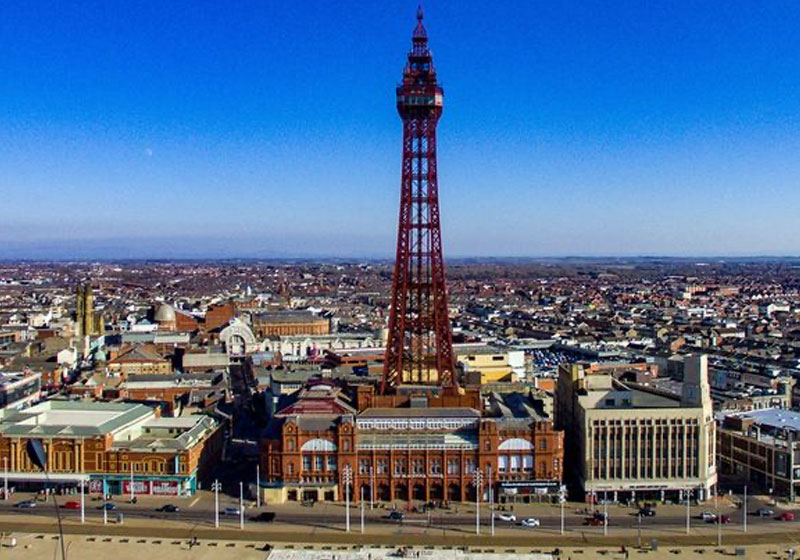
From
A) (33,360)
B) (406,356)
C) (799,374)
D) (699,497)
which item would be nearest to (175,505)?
(406,356)

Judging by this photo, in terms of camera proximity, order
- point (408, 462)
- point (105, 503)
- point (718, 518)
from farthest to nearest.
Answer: point (408, 462)
point (105, 503)
point (718, 518)

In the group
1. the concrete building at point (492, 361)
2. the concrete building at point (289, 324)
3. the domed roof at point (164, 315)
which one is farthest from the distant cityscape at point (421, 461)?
the domed roof at point (164, 315)

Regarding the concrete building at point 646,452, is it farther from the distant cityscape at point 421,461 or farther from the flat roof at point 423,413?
the flat roof at point 423,413

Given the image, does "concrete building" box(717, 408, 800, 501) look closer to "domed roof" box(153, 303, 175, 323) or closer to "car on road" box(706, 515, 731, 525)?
"car on road" box(706, 515, 731, 525)

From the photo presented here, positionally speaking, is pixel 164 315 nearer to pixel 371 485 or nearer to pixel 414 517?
pixel 371 485

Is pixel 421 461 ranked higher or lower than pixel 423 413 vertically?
lower

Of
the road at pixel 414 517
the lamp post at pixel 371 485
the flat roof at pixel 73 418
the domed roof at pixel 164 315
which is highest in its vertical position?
the domed roof at pixel 164 315

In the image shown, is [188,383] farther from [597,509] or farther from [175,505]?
[597,509]

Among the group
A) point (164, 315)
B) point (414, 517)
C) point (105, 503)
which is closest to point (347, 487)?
point (414, 517)
